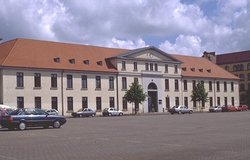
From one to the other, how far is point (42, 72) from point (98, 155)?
A: 53.5 metres

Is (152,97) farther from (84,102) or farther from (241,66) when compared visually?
(241,66)

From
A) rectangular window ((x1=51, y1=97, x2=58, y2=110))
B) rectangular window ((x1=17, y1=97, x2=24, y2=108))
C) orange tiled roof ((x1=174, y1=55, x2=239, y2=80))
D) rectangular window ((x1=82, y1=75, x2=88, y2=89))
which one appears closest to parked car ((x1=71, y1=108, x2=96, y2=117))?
rectangular window ((x1=51, y1=97, x2=58, y2=110))

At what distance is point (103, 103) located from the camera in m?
74.9

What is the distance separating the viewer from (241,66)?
12550 centimetres

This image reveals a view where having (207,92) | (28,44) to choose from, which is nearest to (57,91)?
(28,44)

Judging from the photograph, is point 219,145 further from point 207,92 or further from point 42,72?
point 207,92

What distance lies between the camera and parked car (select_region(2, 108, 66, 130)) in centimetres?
2981

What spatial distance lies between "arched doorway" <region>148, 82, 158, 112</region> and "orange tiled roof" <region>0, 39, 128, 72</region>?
28.5ft

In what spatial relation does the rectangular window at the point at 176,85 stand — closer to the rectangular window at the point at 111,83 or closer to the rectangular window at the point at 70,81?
the rectangular window at the point at 111,83

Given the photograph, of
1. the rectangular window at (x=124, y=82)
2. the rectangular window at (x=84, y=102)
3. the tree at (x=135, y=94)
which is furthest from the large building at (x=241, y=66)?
the rectangular window at (x=84, y=102)

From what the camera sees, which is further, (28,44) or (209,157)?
(28,44)

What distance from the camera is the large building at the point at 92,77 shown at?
6488 cm

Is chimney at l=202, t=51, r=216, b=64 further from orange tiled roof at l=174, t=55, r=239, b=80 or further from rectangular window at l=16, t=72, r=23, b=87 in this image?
rectangular window at l=16, t=72, r=23, b=87

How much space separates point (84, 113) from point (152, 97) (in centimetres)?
1902
